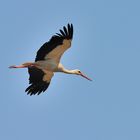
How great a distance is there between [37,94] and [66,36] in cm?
358

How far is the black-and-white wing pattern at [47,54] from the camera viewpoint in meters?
31.3

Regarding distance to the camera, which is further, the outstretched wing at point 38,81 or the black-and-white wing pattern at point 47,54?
the outstretched wing at point 38,81

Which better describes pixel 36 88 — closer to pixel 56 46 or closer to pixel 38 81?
pixel 38 81

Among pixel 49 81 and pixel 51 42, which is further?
pixel 49 81

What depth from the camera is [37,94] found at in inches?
1330

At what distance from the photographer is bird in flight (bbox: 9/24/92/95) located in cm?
3139

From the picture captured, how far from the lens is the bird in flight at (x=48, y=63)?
3139 centimetres

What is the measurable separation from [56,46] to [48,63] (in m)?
1.08

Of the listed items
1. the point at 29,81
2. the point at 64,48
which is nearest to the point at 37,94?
the point at 29,81

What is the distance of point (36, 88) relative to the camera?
1330 inches

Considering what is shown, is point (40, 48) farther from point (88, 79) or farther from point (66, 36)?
point (88, 79)

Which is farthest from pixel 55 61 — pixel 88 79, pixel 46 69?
pixel 88 79

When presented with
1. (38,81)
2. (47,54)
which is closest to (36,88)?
(38,81)

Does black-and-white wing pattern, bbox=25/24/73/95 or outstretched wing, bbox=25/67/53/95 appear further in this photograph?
outstretched wing, bbox=25/67/53/95
